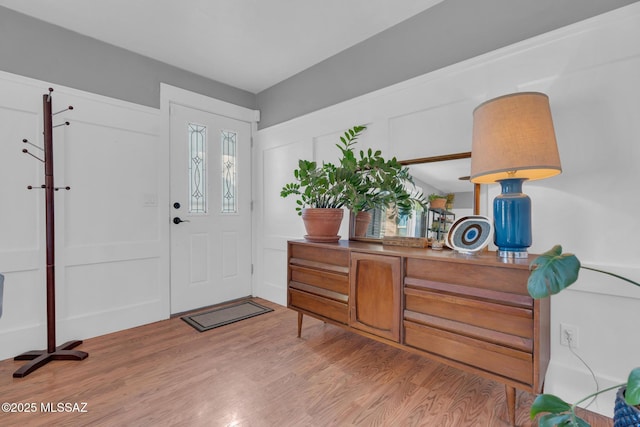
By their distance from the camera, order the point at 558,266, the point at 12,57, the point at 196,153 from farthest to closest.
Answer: the point at 196,153, the point at 12,57, the point at 558,266

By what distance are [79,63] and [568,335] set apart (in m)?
3.72

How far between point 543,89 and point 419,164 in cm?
77

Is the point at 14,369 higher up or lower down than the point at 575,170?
lower down

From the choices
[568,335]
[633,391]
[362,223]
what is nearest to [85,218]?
[362,223]

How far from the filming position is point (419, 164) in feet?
6.93

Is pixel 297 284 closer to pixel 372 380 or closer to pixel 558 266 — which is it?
pixel 372 380

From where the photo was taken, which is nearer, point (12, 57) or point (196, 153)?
point (12, 57)

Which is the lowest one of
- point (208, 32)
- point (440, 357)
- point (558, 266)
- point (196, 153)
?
point (440, 357)

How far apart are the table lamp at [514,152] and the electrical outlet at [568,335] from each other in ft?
1.74

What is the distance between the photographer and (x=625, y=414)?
941 millimetres

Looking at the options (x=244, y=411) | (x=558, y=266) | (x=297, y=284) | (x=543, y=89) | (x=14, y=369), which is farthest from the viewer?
(x=297, y=284)

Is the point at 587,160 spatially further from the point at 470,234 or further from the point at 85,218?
the point at 85,218

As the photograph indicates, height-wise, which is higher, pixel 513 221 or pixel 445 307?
pixel 513 221

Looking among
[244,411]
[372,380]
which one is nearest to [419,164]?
[372,380]
